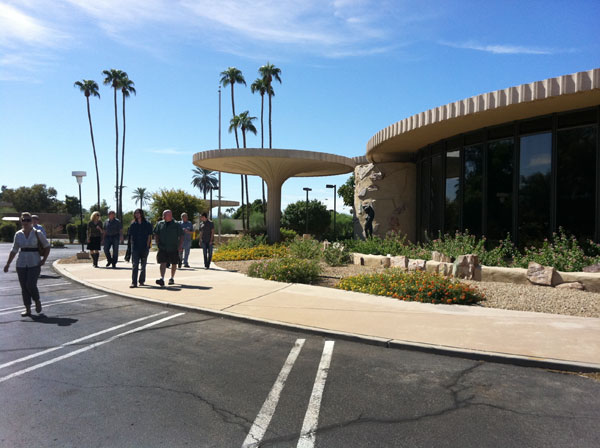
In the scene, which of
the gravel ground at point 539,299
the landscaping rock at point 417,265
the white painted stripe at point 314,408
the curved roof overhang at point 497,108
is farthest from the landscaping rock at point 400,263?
the white painted stripe at point 314,408

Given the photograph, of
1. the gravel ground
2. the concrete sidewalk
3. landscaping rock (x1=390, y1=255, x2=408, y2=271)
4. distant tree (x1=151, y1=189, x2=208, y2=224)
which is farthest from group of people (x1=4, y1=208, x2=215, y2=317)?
distant tree (x1=151, y1=189, x2=208, y2=224)

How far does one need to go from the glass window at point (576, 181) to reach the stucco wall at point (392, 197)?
6.93 m

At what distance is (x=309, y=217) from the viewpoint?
4578 cm

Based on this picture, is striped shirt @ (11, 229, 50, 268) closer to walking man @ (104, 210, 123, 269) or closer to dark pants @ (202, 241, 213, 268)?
dark pants @ (202, 241, 213, 268)

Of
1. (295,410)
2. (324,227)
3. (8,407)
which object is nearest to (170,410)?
(295,410)

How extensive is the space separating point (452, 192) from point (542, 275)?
6.89 meters

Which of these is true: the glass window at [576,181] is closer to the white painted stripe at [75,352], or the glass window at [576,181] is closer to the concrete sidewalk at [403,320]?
the concrete sidewalk at [403,320]

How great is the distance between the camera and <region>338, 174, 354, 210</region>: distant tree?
49.2 m

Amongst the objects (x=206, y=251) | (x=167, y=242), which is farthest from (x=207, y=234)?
(x=167, y=242)

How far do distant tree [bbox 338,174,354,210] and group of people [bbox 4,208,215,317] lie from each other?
3616 centimetres

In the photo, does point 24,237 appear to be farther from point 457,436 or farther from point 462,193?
point 462,193

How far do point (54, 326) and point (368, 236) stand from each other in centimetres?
1367

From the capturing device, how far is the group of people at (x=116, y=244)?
715 cm

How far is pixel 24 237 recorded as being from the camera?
7.16 meters
